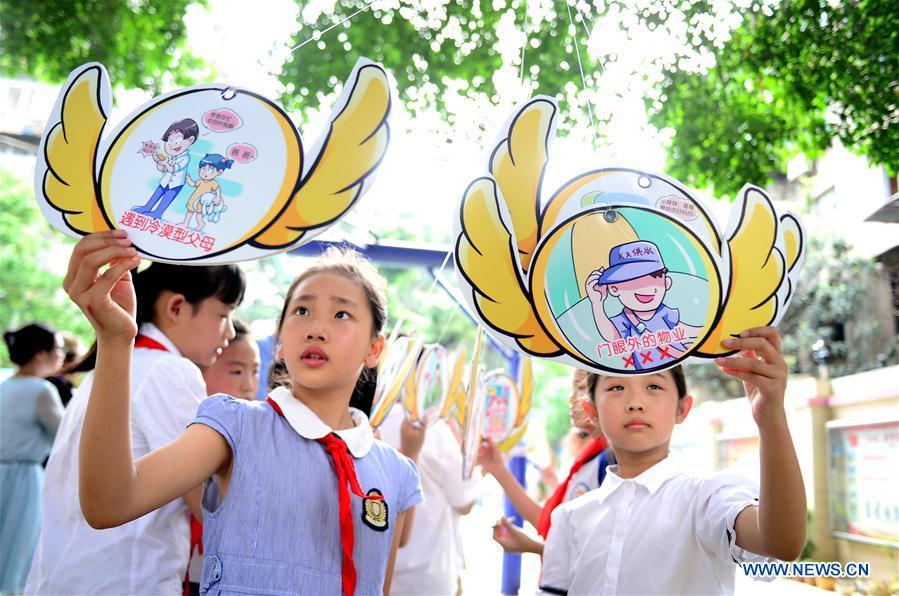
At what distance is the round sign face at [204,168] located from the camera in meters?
1.45

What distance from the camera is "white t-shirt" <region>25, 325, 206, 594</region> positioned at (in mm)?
1718

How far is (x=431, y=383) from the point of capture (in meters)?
3.12

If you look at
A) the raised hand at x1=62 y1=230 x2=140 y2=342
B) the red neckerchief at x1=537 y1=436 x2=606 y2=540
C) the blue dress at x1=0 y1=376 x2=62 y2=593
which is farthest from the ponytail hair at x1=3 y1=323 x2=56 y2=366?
the raised hand at x1=62 y1=230 x2=140 y2=342

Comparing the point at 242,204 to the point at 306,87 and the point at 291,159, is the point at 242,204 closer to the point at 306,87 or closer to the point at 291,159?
the point at 291,159

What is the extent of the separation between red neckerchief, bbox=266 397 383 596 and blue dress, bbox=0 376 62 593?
307 cm

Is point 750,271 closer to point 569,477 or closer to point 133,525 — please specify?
point 569,477

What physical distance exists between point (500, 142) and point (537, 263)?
270mm

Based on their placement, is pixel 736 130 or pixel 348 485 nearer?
pixel 348 485

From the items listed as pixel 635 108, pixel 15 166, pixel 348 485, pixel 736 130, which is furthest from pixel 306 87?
pixel 15 166

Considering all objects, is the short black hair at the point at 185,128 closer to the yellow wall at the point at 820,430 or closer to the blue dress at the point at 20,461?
the blue dress at the point at 20,461

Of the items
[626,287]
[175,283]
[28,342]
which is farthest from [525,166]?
[28,342]

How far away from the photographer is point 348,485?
152 cm

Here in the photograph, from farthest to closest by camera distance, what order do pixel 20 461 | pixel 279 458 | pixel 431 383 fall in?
pixel 20 461 < pixel 431 383 < pixel 279 458

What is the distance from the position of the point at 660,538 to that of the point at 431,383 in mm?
1477
